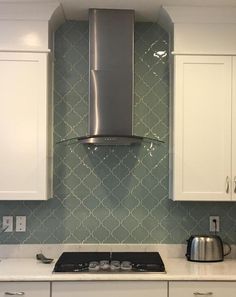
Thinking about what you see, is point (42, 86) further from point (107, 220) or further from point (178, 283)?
point (178, 283)

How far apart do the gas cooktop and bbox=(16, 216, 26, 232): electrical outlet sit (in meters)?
0.37

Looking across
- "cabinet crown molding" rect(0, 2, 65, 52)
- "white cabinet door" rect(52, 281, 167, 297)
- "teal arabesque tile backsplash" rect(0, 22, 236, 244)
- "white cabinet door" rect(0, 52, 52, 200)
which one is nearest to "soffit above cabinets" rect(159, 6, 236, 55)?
"teal arabesque tile backsplash" rect(0, 22, 236, 244)

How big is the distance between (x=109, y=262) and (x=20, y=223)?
76 centimetres

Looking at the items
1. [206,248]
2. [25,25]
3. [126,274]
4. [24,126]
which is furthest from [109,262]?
[25,25]

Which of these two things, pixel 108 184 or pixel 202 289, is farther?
pixel 108 184

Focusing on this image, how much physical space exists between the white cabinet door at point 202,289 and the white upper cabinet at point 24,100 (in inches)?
39.7

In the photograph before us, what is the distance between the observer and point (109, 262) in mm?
2695

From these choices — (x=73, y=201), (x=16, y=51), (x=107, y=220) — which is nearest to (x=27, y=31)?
(x=16, y=51)

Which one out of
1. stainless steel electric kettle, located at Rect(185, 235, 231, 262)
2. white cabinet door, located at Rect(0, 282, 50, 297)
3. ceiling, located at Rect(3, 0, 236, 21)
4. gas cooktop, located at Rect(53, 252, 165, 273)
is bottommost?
white cabinet door, located at Rect(0, 282, 50, 297)

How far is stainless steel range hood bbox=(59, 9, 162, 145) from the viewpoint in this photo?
9.33 ft

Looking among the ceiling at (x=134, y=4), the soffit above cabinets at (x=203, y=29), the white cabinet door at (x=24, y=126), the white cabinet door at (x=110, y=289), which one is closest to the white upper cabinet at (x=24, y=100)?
the white cabinet door at (x=24, y=126)

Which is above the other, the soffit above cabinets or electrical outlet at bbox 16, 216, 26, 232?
the soffit above cabinets

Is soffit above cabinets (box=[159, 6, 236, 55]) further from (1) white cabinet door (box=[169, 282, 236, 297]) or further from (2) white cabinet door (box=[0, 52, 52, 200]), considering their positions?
(1) white cabinet door (box=[169, 282, 236, 297])

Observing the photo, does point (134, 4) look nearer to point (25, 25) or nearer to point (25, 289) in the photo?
point (25, 25)
